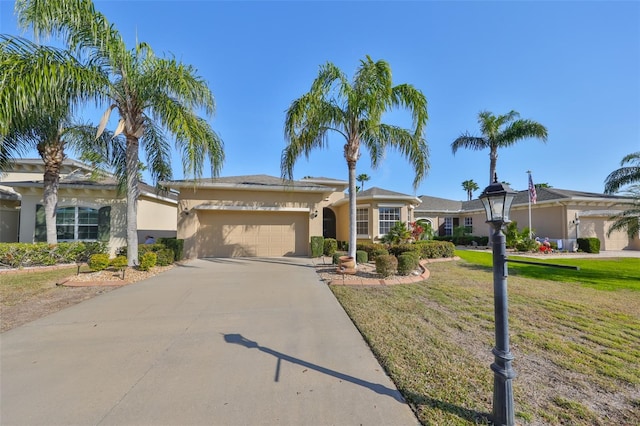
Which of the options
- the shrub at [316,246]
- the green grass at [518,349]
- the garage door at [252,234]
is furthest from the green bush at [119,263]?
the shrub at [316,246]

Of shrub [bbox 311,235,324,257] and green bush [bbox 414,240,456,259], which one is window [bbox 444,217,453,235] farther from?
shrub [bbox 311,235,324,257]

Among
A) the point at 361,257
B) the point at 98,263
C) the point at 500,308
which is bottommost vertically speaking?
the point at 361,257

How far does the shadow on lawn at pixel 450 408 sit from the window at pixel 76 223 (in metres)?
15.9

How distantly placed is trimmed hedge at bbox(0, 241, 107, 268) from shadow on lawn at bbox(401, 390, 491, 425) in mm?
13982

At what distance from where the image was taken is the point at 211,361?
137 inches

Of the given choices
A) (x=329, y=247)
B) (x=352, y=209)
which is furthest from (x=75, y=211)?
(x=352, y=209)

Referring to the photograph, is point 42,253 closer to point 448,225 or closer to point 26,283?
point 26,283

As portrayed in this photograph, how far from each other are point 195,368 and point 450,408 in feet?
9.81

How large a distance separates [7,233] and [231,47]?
1618cm

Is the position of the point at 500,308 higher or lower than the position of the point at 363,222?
lower

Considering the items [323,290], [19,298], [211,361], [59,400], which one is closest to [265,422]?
[211,361]

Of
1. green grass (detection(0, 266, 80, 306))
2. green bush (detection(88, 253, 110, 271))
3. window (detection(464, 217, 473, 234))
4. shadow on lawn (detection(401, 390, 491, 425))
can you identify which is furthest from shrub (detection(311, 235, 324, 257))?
window (detection(464, 217, 473, 234))

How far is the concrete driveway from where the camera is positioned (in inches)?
100

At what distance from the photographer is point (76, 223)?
12.8m
